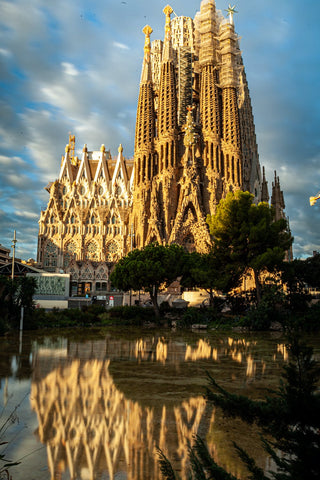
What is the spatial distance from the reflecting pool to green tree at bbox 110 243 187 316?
16500 mm

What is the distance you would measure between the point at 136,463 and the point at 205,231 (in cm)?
4411

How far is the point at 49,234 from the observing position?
214 ft

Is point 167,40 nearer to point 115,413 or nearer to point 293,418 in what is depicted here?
point 115,413

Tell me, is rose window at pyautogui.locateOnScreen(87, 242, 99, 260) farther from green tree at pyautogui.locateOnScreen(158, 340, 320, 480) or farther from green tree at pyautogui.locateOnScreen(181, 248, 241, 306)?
green tree at pyautogui.locateOnScreen(158, 340, 320, 480)

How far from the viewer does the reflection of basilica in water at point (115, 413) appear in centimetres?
390

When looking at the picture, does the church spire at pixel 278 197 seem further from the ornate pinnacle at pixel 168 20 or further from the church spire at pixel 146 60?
the ornate pinnacle at pixel 168 20

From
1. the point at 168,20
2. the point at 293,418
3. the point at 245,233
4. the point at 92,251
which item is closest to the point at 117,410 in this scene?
the point at 293,418

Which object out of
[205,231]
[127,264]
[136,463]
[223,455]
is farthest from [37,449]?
[205,231]

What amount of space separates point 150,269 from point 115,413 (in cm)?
2239

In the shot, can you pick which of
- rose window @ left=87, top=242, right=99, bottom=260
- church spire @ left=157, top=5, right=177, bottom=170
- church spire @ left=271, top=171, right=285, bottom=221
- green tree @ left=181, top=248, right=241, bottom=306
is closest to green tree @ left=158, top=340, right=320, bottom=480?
green tree @ left=181, top=248, right=241, bottom=306

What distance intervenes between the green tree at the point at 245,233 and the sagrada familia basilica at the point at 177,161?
1902 centimetres

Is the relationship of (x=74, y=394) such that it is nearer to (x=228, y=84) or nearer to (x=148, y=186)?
(x=148, y=186)

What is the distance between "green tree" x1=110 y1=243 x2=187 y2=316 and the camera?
27906mm

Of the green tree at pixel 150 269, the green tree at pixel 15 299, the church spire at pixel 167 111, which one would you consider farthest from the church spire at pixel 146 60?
the green tree at pixel 15 299
